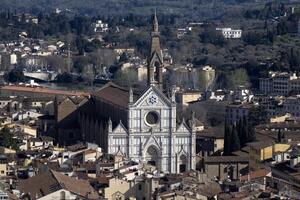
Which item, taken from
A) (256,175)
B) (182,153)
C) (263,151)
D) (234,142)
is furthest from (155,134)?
(256,175)

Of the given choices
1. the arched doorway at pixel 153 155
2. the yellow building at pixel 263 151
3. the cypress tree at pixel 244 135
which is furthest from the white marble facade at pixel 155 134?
the yellow building at pixel 263 151

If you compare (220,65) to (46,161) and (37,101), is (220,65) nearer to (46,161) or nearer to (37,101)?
(37,101)

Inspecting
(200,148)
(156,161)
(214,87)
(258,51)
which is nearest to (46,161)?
(156,161)

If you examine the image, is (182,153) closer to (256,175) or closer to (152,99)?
(152,99)

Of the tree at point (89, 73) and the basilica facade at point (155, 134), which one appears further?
the tree at point (89, 73)

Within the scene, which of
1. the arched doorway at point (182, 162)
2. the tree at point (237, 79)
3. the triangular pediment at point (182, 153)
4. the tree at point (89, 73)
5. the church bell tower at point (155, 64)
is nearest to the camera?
the arched doorway at point (182, 162)

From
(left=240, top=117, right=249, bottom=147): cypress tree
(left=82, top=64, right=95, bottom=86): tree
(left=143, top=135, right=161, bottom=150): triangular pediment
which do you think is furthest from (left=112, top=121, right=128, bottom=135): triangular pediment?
(left=82, top=64, right=95, bottom=86): tree

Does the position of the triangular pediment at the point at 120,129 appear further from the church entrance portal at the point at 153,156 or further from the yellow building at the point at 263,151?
the yellow building at the point at 263,151
